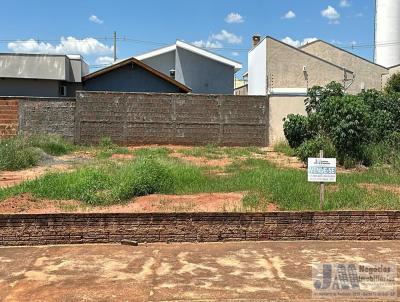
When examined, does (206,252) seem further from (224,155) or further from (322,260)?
(224,155)

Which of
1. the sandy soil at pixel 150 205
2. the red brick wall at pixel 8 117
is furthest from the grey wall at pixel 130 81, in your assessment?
the sandy soil at pixel 150 205

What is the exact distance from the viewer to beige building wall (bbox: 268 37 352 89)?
25.1m

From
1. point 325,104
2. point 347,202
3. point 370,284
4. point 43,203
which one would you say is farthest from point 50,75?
point 370,284

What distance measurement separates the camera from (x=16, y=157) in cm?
1310

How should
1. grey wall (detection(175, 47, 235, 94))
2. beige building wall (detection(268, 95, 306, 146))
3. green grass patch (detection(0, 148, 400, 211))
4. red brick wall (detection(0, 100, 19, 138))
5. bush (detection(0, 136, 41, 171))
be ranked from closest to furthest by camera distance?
1. green grass patch (detection(0, 148, 400, 211))
2. bush (detection(0, 136, 41, 171))
3. red brick wall (detection(0, 100, 19, 138))
4. beige building wall (detection(268, 95, 306, 146))
5. grey wall (detection(175, 47, 235, 94))

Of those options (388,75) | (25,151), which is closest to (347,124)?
(25,151)

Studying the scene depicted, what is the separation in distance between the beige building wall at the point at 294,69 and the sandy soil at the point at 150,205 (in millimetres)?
16823

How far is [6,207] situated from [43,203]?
1.91ft

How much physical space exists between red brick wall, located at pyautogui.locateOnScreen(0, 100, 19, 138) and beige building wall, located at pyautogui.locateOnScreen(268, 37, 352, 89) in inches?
469

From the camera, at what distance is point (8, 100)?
19.2 meters

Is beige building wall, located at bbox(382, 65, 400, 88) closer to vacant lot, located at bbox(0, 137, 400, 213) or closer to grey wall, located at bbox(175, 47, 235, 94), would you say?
grey wall, located at bbox(175, 47, 235, 94)

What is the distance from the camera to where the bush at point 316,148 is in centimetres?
1354

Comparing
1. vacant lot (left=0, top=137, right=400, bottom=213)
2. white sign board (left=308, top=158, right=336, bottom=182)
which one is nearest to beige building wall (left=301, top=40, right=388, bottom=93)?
vacant lot (left=0, top=137, right=400, bottom=213)

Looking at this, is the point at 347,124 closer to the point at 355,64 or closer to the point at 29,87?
the point at 29,87
